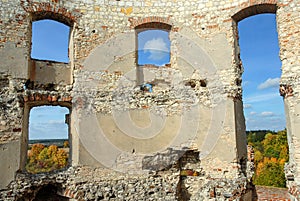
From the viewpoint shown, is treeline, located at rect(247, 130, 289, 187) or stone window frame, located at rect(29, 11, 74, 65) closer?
stone window frame, located at rect(29, 11, 74, 65)

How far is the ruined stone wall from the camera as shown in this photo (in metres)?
6.57

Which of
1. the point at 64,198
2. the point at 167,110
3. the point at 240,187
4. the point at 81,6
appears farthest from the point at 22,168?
the point at 240,187

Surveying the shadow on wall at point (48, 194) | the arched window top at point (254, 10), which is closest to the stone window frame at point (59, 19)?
the shadow on wall at point (48, 194)

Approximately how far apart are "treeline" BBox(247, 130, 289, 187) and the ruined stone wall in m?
6.95

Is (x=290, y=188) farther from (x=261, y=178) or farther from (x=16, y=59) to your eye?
(x=261, y=178)

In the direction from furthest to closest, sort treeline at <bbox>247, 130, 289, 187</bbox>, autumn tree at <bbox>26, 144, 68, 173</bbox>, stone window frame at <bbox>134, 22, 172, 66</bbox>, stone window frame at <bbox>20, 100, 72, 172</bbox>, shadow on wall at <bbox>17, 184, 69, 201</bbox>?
autumn tree at <bbox>26, 144, 68, 173</bbox> < treeline at <bbox>247, 130, 289, 187</bbox> < stone window frame at <bbox>134, 22, 172, 66</bbox> < shadow on wall at <bbox>17, 184, 69, 201</bbox> < stone window frame at <bbox>20, 100, 72, 172</bbox>

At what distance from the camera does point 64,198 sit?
23.0ft

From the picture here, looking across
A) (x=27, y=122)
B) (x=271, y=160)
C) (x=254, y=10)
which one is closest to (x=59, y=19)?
(x=27, y=122)

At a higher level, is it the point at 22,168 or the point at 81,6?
the point at 81,6

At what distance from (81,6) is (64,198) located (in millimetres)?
4922

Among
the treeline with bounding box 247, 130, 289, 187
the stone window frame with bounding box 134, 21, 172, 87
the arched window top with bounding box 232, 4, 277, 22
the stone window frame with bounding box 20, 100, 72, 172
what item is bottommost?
the treeline with bounding box 247, 130, 289, 187

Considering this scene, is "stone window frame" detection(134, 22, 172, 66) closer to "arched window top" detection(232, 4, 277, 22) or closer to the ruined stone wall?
the ruined stone wall

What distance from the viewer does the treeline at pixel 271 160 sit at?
1577 cm

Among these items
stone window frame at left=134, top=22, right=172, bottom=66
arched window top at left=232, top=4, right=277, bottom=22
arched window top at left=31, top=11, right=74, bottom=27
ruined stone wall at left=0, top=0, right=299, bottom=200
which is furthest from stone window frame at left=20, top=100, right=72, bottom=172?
arched window top at left=232, top=4, right=277, bottom=22
